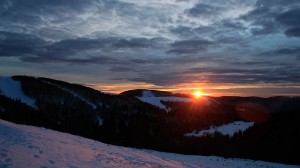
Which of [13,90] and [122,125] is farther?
[13,90]

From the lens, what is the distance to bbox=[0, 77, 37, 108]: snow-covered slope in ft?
247

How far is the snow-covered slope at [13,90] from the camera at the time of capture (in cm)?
7525

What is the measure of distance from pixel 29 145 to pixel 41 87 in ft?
246

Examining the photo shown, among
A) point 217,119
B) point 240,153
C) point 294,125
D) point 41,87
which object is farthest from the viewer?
point 217,119

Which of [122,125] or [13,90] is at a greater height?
[13,90]

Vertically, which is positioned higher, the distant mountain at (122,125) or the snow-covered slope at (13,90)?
the snow-covered slope at (13,90)

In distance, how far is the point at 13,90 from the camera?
80250mm

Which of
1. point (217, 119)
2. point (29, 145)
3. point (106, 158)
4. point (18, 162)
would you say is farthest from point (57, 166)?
point (217, 119)

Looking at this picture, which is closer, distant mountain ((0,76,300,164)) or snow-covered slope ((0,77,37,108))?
distant mountain ((0,76,300,164))

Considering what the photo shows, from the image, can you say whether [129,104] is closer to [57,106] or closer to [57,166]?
[57,106]

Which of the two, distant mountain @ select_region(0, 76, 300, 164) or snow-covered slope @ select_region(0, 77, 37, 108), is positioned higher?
snow-covered slope @ select_region(0, 77, 37, 108)

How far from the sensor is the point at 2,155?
12.4 meters

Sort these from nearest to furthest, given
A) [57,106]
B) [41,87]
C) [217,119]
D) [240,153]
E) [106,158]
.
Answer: [106,158]
[240,153]
[57,106]
[41,87]
[217,119]

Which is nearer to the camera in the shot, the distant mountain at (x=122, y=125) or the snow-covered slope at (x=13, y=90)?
the distant mountain at (x=122, y=125)
